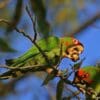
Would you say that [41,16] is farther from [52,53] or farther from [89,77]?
[52,53]

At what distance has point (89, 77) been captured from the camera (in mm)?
1373

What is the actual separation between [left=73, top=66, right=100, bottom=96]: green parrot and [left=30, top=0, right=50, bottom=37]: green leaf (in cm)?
49

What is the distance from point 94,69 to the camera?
1.34m

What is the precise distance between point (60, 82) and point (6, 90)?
1.28 meters

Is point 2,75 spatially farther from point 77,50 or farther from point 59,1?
point 59,1

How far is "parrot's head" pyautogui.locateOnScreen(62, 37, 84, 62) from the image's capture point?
4.76 ft

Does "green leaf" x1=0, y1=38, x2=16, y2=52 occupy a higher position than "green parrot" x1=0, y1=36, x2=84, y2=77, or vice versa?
"green leaf" x1=0, y1=38, x2=16, y2=52

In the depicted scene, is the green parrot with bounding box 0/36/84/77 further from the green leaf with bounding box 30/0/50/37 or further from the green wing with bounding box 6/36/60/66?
the green leaf with bounding box 30/0/50/37

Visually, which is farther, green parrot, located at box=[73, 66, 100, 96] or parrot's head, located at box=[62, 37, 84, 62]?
parrot's head, located at box=[62, 37, 84, 62]

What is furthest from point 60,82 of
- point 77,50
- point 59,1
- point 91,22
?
point 59,1

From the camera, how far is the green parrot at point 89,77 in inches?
51.5

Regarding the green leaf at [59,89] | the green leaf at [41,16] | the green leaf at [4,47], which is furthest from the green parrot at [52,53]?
the green leaf at [41,16]

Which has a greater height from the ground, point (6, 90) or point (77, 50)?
point (77, 50)

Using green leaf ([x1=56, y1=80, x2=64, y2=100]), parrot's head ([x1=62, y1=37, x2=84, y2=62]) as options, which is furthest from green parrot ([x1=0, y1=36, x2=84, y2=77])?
green leaf ([x1=56, y1=80, x2=64, y2=100])
